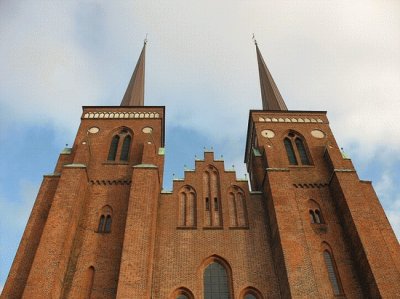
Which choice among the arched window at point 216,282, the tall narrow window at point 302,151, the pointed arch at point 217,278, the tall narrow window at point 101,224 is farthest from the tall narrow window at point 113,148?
the tall narrow window at point 302,151

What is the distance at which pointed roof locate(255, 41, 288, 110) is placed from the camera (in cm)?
2878

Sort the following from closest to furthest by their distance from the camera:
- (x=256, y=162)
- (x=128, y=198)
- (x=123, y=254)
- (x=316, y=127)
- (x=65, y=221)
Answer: (x=123, y=254) → (x=65, y=221) → (x=128, y=198) → (x=256, y=162) → (x=316, y=127)

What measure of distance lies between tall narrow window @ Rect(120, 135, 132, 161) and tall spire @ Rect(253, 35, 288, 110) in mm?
11263

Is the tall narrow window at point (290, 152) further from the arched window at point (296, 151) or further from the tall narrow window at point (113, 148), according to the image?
the tall narrow window at point (113, 148)

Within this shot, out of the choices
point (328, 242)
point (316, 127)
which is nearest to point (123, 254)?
point (328, 242)

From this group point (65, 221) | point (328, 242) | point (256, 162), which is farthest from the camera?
point (256, 162)

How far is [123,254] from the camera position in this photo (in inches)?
612

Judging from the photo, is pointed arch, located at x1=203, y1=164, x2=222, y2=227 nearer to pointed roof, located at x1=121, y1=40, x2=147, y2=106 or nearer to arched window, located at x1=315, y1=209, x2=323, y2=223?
arched window, located at x1=315, y1=209, x2=323, y2=223

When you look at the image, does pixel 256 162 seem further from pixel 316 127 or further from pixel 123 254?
pixel 123 254

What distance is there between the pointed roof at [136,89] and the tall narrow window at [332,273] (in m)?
17.3

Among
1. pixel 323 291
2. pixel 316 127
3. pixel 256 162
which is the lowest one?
pixel 323 291

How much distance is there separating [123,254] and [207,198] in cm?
614

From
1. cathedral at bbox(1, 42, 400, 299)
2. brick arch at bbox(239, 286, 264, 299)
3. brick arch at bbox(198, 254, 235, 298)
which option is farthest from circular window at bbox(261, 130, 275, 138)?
brick arch at bbox(239, 286, 264, 299)

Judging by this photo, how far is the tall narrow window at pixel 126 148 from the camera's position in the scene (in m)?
22.5
